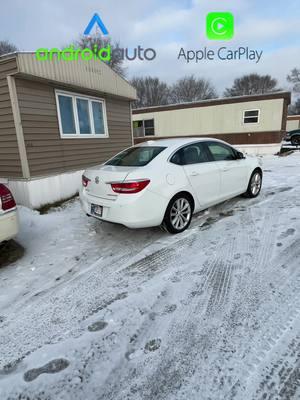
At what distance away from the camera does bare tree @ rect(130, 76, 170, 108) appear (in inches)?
1711

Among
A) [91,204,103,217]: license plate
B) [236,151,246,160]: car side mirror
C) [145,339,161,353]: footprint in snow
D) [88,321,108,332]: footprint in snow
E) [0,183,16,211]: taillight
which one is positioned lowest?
[88,321,108,332]: footprint in snow

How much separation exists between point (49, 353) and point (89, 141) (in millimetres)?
6603

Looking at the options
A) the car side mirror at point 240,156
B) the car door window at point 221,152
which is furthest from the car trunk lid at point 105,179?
the car side mirror at point 240,156

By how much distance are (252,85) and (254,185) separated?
52.7m

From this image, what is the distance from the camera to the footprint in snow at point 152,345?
206 cm

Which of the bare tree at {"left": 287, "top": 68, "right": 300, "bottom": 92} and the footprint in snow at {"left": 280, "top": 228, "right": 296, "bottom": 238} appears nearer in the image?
the footprint in snow at {"left": 280, "top": 228, "right": 296, "bottom": 238}

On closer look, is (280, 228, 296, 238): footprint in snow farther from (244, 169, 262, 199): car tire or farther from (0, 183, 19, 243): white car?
(0, 183, 19, 243): white car

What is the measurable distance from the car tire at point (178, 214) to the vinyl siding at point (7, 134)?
12.8ft

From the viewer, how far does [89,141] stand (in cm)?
784

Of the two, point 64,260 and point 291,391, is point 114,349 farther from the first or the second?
point 64,260

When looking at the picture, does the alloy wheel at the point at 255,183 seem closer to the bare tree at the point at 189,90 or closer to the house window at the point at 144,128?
the house window at the point at 144,128

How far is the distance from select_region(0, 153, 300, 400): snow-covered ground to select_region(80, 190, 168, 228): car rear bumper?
0.44 metres

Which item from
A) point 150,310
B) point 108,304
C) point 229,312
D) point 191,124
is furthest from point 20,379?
point 191,124

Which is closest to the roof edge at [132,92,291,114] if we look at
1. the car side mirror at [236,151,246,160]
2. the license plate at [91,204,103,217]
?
the car side mirror at [236,151,246,160]
